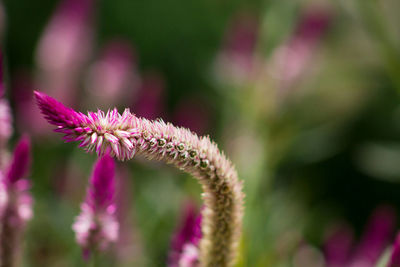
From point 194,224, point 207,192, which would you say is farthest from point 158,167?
point 207,192

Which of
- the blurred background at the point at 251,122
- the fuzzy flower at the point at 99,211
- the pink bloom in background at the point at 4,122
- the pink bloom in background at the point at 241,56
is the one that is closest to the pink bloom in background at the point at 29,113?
the blurred background at the point at 251,122

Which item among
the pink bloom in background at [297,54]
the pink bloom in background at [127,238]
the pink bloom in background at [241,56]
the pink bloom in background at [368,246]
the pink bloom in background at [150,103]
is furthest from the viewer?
the pink bloom in background at [241,56]

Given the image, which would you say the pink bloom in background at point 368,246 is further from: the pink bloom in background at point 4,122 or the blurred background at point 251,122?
the pink bloom in background at point 4,122

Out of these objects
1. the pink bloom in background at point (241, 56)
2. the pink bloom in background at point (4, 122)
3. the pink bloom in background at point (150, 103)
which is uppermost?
the pink bloom in background at point (241, 56)

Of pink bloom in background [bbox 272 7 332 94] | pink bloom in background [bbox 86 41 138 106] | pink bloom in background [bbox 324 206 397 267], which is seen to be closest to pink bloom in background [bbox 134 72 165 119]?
pink bloom in background [bbox 86 41 138 106]

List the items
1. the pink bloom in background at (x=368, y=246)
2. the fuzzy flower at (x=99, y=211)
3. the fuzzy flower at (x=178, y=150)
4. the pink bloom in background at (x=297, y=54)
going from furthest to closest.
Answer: the pink bloom in background at (x=297, y=54) < the pink bloom in background at (x=368, y=246) < the fuzzy flower at (x=99, y=211) < the fuzzy flower at (x=178, y=150)

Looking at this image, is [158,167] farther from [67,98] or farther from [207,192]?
[207,192]

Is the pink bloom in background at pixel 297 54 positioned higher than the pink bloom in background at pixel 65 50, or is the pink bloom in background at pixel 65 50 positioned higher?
the pink bloom in background at pixel 65 50

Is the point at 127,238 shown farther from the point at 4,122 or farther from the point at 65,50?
the point at 65,50
